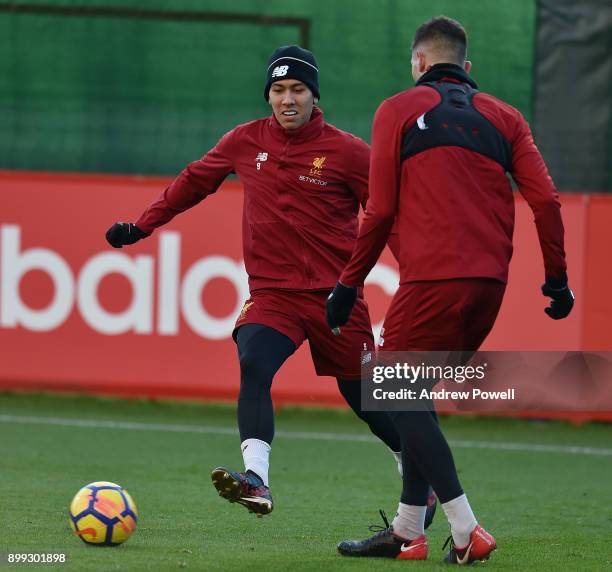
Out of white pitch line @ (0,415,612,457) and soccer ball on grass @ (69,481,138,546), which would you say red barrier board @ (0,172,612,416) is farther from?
soccer ball on grass @ (69,481,138,546)

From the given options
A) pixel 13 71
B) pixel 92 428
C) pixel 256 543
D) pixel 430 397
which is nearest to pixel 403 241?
pixel 430 397

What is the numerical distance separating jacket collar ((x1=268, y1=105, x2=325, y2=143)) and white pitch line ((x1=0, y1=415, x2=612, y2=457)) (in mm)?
4472

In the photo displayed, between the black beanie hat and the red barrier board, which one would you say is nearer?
the black beanie hat

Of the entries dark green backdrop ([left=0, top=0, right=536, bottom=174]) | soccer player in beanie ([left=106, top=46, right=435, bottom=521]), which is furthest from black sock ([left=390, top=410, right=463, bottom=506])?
dark green backdrop ([left=0, top=0, right=536, bottom=174])

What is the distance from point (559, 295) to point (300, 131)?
65.8 inches

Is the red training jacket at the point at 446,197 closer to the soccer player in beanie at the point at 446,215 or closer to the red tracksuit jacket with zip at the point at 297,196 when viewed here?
the soccer player in beanie at the point at 446,215

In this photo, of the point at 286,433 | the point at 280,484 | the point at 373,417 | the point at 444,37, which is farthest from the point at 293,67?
the point at 286,433

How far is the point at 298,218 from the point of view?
6848 millimetres

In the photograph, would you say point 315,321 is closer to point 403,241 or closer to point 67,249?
point 403,241

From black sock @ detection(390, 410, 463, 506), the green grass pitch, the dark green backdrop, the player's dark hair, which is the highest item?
the dark green backdrop

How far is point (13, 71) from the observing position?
12875mm

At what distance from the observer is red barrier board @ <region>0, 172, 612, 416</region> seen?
11.9 meters

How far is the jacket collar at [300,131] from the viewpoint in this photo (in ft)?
22.8

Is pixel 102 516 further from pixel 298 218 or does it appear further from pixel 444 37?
pixel 444 37
